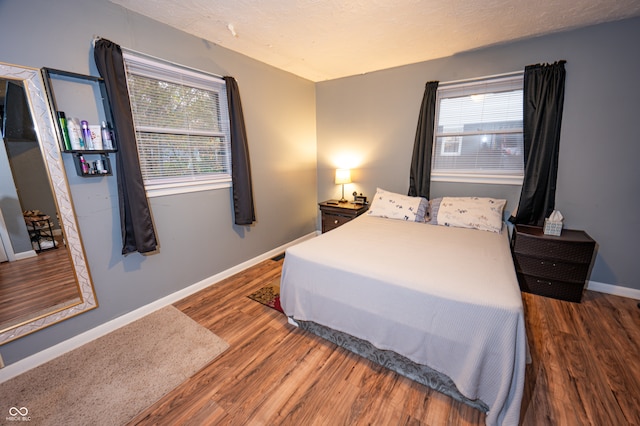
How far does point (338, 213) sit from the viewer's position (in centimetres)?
364

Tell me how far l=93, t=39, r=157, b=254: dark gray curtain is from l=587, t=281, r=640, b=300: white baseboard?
432 cm

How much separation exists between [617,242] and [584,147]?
3.24ft

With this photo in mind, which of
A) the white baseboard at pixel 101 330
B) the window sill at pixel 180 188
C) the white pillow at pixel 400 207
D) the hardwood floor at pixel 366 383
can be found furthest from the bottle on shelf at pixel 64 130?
the white pillow at pixel 400 207

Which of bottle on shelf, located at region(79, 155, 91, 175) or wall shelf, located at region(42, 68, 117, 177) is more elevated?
wall shelf, located at region(42, 68, 117, 177)

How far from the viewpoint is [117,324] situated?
2.12 meters

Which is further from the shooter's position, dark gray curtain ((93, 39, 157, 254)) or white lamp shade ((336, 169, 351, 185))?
white lamp shade ((336, 169, 351, 185))

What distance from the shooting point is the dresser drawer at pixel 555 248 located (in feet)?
7.47

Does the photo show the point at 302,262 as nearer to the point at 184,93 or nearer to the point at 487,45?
the point at 184,93

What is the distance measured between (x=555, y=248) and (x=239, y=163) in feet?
10.8

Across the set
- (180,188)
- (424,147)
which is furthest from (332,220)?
(180,188)

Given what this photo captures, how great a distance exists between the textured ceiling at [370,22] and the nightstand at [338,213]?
6.17 ft

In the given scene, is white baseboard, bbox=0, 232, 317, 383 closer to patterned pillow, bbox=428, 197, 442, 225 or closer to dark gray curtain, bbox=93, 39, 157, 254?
dark gray curtain, bbox=93, 39, 157, 254

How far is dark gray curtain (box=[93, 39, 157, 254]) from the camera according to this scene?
1.84 meters

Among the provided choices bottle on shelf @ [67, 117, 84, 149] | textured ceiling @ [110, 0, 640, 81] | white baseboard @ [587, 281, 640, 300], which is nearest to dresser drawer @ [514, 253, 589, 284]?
white baseboard @ [587, 281, 640, 300]
